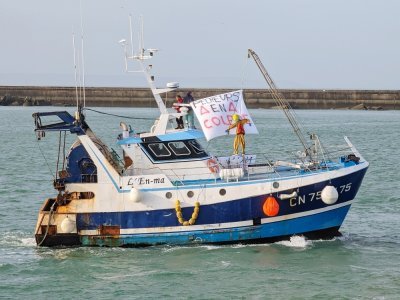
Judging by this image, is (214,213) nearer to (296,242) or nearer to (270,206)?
(270,206)

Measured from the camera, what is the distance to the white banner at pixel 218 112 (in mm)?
23406

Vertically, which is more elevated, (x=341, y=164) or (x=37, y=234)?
(x=341, y=164)

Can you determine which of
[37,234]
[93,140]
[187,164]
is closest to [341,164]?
[187,164]

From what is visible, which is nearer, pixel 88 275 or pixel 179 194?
pixel 88 275

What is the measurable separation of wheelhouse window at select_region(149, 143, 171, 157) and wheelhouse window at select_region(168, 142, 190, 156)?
0.15 metres

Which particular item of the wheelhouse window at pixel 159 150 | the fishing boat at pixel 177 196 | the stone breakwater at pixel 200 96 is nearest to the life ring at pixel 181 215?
the fishing boat at pixel 177 196

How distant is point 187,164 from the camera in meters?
23.4

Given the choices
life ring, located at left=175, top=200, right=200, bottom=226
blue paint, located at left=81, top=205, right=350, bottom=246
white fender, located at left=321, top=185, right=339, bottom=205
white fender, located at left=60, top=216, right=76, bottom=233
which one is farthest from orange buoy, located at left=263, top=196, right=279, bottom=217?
white fender, located at left=60, top=216, right=76, bottom=233

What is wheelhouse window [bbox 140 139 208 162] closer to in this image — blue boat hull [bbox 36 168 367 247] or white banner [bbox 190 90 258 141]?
white banner [bbox 190 90 258 141]

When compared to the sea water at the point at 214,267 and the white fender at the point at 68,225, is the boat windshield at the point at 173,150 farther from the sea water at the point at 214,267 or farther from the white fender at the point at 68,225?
the white fender at the point at 68,225

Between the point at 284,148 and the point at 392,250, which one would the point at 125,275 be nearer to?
the point at 392,250

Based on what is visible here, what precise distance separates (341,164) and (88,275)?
7.47m

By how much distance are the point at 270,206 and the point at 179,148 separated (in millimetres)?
3078

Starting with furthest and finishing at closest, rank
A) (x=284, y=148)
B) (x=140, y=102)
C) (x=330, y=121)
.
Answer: (x=140, y=102)
(x=330, y=121)
(x=284, y=148)
